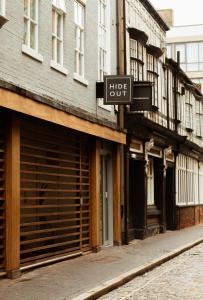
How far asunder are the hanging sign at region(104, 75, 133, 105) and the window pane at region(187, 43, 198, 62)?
42.1 meters

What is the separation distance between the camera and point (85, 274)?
38.9 ft

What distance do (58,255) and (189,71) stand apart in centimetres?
4476

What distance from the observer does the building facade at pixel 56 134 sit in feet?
36.6

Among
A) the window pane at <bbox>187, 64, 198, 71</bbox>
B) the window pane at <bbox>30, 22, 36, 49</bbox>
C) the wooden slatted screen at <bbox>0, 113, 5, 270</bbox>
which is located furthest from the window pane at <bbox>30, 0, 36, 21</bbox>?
the window pane at <bbox>187, 64, 198, 71</bbox>

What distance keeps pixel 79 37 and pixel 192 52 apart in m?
44.1

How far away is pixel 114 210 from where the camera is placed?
18.2 meters

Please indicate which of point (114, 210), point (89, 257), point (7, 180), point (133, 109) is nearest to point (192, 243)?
point (114, 210)

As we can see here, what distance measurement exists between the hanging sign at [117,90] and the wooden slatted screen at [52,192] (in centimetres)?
126

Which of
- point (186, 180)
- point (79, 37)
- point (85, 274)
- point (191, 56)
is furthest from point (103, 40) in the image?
point (191, 56)

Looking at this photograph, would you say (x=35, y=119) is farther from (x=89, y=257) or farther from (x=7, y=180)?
(x=89, y=257)

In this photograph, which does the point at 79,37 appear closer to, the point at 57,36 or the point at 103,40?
the point at 57,36

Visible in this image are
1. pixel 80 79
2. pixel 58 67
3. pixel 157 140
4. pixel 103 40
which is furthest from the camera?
pixel 157 140

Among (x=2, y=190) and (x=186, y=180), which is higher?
(x=186, y=180)

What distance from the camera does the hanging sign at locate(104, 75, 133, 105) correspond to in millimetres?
16344
